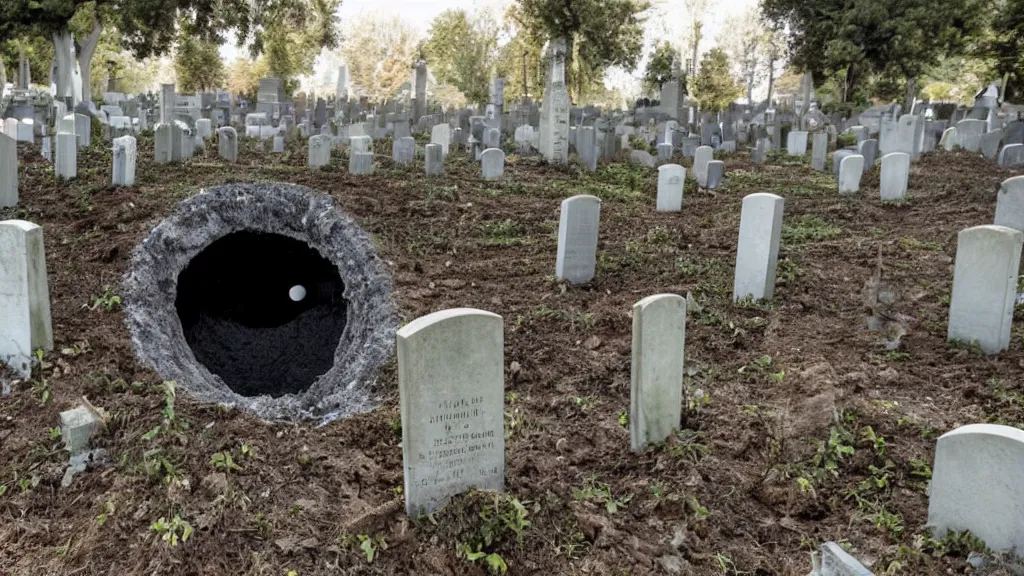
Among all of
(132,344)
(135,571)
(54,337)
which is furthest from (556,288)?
(135,571)

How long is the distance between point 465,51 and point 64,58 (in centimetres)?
2388

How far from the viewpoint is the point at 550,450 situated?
4.87 meters

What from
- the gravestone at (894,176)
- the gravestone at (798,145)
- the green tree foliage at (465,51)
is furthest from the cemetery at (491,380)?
the green tree foliage at (465,51)

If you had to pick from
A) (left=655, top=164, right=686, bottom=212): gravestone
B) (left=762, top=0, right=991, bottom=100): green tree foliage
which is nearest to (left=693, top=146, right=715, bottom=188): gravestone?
(left=655, top=164, right=686, bottom=212): gravestone

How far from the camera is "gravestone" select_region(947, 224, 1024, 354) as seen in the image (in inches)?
233

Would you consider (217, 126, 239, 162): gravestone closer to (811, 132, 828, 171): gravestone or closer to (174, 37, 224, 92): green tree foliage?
(811, 132, 828, 171): gravestone

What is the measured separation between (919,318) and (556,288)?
313cm

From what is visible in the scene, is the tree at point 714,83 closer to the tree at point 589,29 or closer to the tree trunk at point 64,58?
the tree at point 589,29

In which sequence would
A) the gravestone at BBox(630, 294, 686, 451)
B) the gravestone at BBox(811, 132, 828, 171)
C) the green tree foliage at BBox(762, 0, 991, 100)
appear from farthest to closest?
the green tree foliage at BBox(762, 0, 991, 100) → the gravestone at BBox(811, 132, 828, 171) → the gravestone at BBox(630, 294, 686, 451)

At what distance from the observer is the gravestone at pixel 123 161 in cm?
997

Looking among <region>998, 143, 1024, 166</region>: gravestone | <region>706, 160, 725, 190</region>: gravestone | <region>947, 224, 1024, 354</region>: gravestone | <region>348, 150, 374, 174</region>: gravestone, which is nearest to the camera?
<region>947, 224, 1024, 354</region>: gravestone

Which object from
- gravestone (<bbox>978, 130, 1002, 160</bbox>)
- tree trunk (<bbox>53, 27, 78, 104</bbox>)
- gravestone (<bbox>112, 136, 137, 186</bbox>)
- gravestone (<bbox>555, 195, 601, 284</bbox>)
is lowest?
gravestone (<bbox>555, 195, 601, 284</bbox>)

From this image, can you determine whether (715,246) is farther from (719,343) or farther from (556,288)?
(719,343)

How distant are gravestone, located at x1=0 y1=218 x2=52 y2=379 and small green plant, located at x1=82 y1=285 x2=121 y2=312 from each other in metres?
0.85
